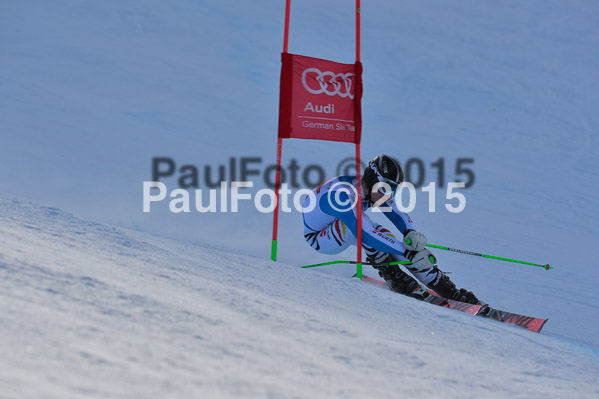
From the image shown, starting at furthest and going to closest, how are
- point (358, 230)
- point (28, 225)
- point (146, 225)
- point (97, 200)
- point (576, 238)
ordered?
point (576, 238) → point (97, 200) → point (146, 225) → point (358, 230) → point (28, 225)

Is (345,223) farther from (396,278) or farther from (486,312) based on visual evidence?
(486,312)

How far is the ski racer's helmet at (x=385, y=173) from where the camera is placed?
12.9ft

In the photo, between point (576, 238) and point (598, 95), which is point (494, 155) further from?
point (598, 95)

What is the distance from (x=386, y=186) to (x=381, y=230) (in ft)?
1.09

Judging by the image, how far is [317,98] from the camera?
13.0 feet

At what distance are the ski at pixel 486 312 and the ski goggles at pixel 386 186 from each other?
0.72m

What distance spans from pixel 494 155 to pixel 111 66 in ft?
24.4

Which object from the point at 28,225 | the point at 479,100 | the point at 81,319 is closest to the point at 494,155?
the point at 479,100

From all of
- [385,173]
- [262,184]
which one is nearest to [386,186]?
[385,173]

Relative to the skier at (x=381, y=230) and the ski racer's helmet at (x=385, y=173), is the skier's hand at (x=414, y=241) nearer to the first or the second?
the skier at (x=381, y=230)

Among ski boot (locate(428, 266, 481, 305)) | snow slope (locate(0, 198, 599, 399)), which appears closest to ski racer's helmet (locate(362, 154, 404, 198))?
ski boot (locate(428, 266, 481, 305))

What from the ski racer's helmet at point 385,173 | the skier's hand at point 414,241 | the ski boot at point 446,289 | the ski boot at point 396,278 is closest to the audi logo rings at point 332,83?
the ski racer's helmet at point 385,173

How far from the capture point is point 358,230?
384cm

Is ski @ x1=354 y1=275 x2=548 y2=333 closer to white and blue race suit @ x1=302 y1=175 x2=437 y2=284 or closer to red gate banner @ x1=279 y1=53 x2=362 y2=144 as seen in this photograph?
white and blue race suit @ x1=302 y1=175 x2=437 y2=284
